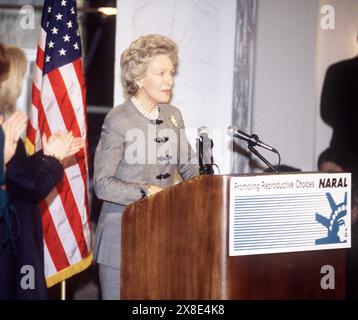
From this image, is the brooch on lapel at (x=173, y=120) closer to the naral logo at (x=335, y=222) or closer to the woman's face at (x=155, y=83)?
the woman's face at (x=155, y=83)

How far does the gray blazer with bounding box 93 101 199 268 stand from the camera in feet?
8.74

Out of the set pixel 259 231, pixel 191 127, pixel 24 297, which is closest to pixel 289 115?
pixel 191 127

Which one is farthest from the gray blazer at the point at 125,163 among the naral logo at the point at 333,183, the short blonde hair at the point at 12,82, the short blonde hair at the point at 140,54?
the naral logo at the point at 333,183

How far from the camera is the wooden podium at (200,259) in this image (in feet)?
6.97

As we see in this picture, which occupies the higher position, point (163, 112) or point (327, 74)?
point (327, 74)

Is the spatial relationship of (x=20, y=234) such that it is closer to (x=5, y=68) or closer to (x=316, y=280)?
(x=5, y=68)

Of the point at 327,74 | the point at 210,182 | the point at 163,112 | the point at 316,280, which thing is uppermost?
the point at 327,74

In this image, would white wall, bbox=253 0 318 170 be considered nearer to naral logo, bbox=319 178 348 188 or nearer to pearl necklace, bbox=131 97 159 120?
pearl necklace, bbox=131 97 159 120

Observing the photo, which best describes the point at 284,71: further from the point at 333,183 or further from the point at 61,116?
the point at 333,183

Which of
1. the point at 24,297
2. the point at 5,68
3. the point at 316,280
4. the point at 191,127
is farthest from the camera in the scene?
the point at 191,127

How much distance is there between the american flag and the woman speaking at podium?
1.73 ft

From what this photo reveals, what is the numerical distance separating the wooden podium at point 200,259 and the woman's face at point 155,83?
679 millimetres

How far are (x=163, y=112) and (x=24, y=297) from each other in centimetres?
112

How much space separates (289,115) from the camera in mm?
4109
